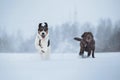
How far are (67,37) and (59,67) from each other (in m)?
0.28

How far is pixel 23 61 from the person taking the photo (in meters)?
2.33

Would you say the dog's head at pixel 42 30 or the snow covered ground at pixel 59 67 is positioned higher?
the dog's head at pixel 42 30

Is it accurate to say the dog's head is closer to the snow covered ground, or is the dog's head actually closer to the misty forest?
the misty forest

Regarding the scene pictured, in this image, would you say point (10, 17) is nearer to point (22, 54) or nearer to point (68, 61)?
point (22, 54)

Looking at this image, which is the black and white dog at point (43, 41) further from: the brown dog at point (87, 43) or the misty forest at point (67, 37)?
the brown dog at point (87, 43)

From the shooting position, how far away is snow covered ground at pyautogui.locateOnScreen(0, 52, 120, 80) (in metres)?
2.28

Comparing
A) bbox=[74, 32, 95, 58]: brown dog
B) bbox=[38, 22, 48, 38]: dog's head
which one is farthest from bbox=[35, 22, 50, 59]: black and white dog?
bbox=[74, 32, 95, 58]: brown dog

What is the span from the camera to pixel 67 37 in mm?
2371

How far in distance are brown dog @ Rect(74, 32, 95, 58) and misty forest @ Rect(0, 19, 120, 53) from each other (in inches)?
1.2

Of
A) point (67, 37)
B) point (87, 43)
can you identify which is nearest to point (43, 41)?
point (67, 37)

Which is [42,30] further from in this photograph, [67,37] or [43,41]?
[67,37]

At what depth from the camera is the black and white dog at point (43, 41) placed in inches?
91.3

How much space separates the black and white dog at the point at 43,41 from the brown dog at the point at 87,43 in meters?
0.27

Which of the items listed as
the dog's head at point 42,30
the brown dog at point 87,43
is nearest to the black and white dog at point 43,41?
the dog's head at point 42,30
